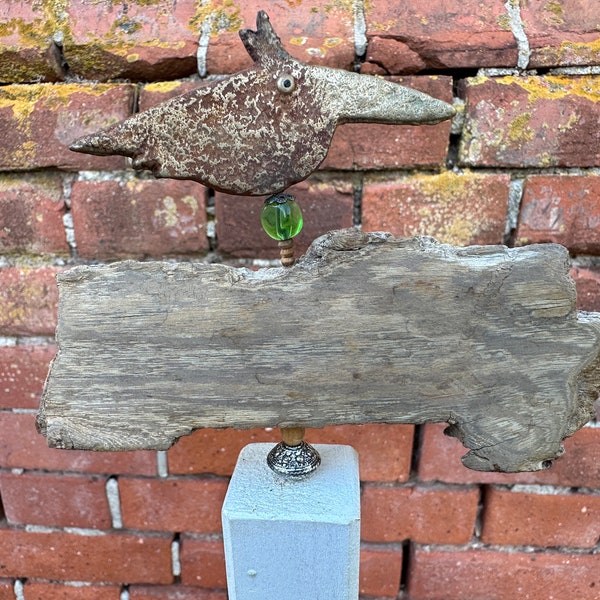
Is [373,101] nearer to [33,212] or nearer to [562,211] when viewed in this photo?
[562,211]

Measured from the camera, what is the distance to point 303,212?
22.9 inches

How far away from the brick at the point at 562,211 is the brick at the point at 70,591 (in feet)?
2.30

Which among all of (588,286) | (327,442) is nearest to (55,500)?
(327,442)

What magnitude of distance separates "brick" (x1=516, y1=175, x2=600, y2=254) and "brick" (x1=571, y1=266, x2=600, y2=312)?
23 millimetres

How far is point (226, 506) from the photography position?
46 centimetres

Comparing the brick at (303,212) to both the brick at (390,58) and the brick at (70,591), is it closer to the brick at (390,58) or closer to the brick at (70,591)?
the brick at (390,58)

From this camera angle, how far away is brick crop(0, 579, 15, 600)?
76 cm

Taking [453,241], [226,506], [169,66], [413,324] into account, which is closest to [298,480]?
[226,506]

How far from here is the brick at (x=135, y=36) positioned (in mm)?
555

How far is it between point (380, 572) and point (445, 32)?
652 mm

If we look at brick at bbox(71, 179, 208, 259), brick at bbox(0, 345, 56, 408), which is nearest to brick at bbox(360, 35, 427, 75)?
brick at bbox(71, 179, 208, 259)

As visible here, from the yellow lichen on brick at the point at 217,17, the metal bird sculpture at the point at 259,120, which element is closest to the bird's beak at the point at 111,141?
the metal bird sculpture at the point at 259,120

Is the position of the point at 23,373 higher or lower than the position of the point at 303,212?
lower

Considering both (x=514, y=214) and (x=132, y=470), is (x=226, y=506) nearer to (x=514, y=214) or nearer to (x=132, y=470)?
(x=132, y=470)
